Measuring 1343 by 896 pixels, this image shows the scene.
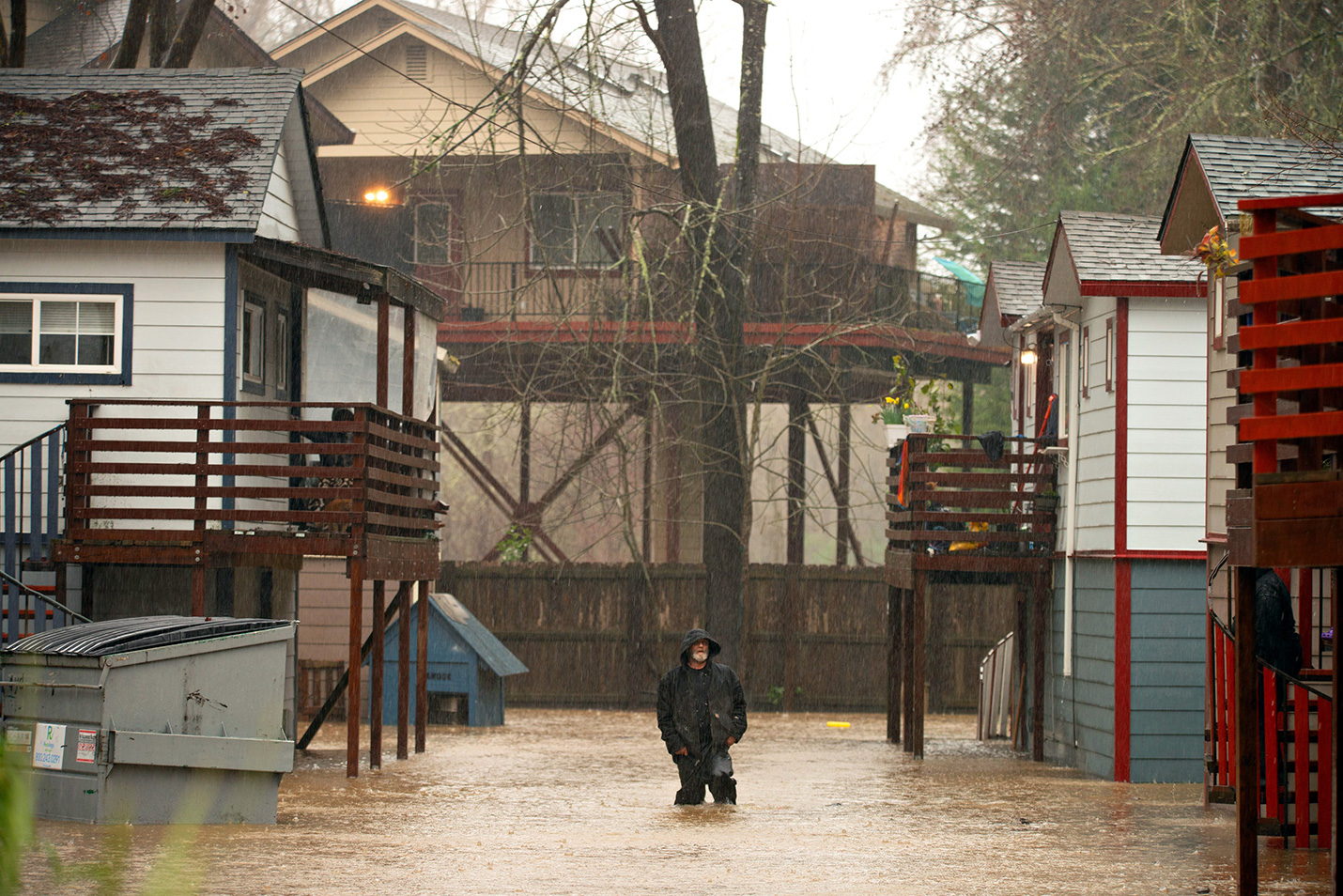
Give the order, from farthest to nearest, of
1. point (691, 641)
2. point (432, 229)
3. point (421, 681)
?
point (432, 229), point (421, 681), point (691, 641)

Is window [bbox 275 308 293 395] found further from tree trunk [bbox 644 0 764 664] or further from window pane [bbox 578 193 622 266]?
window pane [bbox 578 193 622 266]

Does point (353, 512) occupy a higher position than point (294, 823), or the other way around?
point (353, 512)

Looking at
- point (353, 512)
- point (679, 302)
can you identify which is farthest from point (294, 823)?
point (679, 302)

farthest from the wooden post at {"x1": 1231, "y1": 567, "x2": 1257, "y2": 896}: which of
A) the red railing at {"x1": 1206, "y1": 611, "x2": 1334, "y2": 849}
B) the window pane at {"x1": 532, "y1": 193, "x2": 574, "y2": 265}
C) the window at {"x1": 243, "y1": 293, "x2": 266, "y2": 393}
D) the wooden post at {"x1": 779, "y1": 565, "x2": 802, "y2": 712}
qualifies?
the window pane at {"x1": 532, "y1": 193, "x2": 574, "y2": 265}

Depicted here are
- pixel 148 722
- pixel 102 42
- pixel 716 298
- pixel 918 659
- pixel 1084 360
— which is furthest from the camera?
pixel 102 42

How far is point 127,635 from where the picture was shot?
10508mm

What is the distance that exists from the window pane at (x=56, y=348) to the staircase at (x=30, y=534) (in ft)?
2.39

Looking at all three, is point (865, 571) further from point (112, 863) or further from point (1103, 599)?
point (112, 863)

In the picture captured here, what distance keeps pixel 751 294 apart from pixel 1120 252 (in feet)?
31.6

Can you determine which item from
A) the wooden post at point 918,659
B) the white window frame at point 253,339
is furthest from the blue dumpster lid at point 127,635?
the wooden post at point 918,659

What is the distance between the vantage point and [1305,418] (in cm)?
692

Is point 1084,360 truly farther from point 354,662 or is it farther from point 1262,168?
point 354,662

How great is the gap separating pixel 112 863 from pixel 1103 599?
1516 centimetres

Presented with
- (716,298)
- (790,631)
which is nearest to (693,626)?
(790,631)
